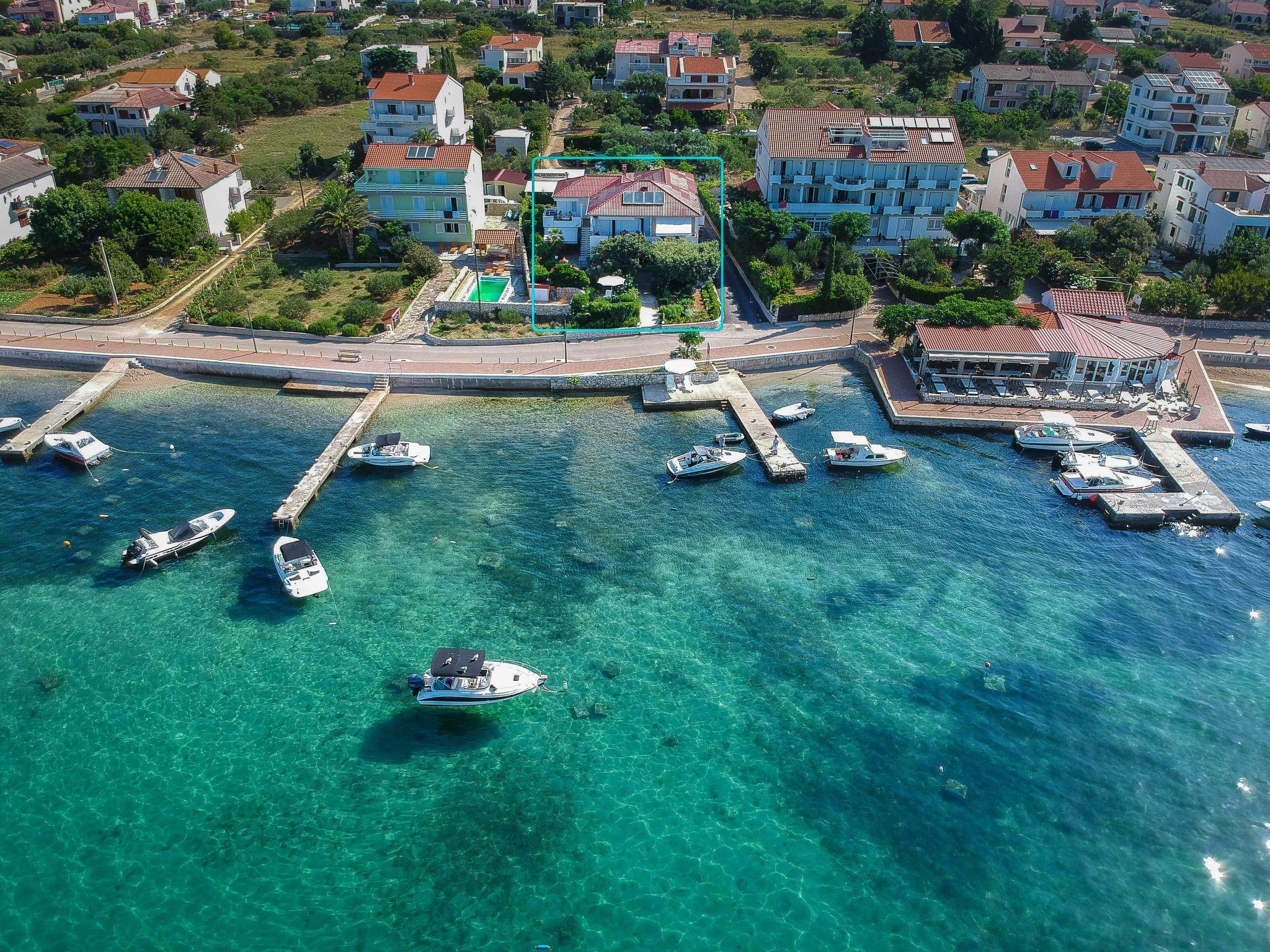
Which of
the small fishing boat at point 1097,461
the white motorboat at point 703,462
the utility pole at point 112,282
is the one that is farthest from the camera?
the utility pole at point 112,282

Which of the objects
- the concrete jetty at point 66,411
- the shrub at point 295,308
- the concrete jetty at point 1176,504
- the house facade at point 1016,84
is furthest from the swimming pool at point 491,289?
the house facade at point 1016,84

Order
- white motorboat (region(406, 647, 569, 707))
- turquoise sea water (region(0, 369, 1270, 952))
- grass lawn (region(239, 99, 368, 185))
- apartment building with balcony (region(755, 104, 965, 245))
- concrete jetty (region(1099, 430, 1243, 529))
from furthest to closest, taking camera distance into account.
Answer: grass lawn (region(239, 99, 368, 185)), apartment building with balcony (region(755, 104, 965, 245)), concrete jetty (region(1099, 430, 1243, 529)), white motorboat (region(406, 647, 569, 707)), turquoise sea water (region(0, 369, 1270, 952))

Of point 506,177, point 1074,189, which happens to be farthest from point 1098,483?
point 506,177

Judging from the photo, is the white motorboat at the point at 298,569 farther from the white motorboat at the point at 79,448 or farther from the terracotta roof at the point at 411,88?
the terracotta roof at the point at 411,88

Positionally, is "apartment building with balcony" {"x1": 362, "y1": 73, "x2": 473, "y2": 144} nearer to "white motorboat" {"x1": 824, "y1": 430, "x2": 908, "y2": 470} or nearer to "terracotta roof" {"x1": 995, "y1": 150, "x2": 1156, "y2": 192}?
"terracotta roof" {"x1": 995, "y1": 150, "x2": 1156, "y2": 192}

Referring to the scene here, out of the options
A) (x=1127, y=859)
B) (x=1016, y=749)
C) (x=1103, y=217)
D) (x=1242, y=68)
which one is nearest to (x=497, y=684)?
(x=1016, y=749)

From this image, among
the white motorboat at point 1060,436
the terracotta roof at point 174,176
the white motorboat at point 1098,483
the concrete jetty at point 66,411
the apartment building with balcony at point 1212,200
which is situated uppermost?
the terracotta roof at point 174,176

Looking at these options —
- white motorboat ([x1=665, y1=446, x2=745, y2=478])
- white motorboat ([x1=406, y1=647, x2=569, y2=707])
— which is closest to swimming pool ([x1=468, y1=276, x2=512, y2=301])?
white motorboat ([x1=665, y1=446, x2=745, y2=478])
